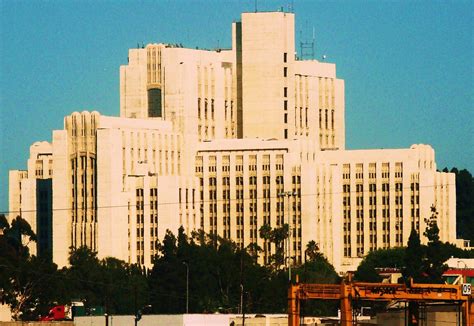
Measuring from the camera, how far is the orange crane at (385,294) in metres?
162

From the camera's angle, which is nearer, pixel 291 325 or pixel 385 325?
pixel 291 325

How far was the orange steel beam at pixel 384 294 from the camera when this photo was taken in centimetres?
16150

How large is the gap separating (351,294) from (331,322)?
34.5 meters

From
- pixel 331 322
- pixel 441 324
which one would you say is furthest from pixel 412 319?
pixel 331 322

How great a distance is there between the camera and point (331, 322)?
196625 mm

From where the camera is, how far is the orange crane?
161500 mm

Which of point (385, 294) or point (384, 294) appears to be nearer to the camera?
point (385, 294)

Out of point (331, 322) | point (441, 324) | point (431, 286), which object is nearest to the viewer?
point (431, 286)

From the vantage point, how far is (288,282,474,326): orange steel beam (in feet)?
530

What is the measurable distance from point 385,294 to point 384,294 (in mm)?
139

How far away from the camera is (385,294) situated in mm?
161875

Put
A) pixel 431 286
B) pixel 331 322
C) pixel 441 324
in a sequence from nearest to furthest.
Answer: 1. pixel 431 286
2. pixel 441 324
3. pixel 331 322

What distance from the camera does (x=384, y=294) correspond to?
16200cm

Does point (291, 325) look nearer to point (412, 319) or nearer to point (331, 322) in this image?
point (412, 319)
